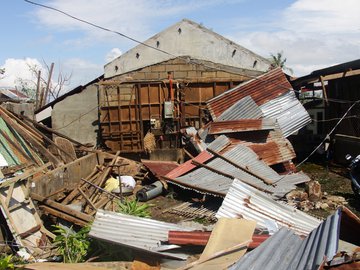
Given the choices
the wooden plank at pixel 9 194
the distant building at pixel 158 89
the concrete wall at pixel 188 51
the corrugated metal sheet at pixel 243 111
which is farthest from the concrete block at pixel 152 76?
the wooden plank at pixel 9 194

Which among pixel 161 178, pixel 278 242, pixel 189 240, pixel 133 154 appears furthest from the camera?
pixel 133 154

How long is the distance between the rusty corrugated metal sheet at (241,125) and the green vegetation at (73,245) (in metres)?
6.65

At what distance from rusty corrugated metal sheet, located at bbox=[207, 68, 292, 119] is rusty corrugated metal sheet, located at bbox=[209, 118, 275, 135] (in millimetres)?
788

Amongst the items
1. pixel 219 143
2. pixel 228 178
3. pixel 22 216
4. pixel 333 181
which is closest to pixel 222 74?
pixel 219 143

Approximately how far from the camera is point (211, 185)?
946 centimetres

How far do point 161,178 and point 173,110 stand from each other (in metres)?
3.39

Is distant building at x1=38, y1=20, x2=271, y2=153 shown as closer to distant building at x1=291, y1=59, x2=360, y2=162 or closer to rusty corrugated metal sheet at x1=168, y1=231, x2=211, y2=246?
distant building at x1=291, y1=59, x2=360, y2=162

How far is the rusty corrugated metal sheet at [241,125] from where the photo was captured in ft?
40.2

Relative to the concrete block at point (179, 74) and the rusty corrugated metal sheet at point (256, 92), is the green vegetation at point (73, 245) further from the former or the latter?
the concrete block at point (179, 74)

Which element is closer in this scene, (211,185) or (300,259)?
(300,259)

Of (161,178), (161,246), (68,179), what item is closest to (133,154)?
(161,178)

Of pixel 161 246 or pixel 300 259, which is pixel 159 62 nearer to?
pixel 161 246

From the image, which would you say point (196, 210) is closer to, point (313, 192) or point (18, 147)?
point (313, 192)

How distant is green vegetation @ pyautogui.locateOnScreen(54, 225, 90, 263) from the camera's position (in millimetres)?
6284
